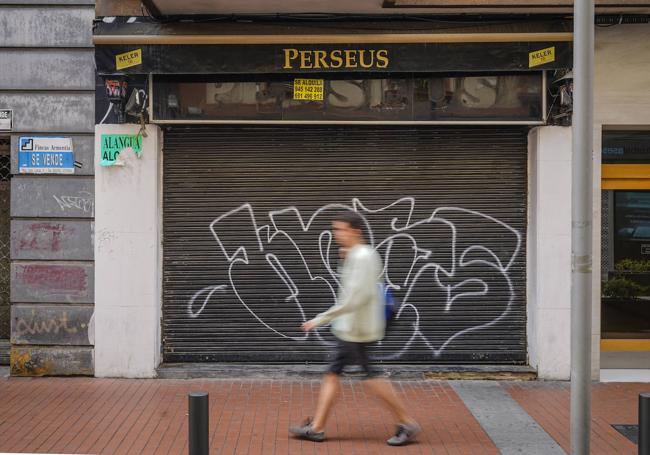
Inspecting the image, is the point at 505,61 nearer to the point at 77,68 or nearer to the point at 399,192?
the point at 399,192

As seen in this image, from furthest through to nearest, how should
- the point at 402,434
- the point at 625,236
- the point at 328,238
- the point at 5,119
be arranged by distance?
1. the point at 625,236
2. the point at 328,238
3. the point at 5,119
4. the point at 402,434

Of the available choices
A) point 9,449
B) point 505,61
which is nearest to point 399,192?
point 505,61

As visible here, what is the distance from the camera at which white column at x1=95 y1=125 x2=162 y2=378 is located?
29.6 ft

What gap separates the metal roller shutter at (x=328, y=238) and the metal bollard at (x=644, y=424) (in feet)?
13.3

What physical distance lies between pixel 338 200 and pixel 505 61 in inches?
99.6

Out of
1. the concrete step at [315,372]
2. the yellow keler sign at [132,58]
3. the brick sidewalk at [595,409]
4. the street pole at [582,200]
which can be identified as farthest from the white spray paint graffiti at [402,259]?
the street pole at [582,200]

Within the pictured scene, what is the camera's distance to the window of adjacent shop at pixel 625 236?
9.52m

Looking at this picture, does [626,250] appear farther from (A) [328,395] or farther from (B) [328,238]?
(A) [328,395]

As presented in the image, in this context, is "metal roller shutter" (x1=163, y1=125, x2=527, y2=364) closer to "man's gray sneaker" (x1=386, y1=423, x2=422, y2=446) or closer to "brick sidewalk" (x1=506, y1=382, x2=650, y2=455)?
"brick sidewalk" (x1=506, y1=382, x2=650, y2=455)

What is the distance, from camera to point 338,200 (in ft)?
30.5

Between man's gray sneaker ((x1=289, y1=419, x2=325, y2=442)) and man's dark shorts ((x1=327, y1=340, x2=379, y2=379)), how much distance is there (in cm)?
59

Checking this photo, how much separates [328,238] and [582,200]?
4.18 metres

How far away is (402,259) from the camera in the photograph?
929cm

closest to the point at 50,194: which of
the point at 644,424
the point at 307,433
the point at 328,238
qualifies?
the point at 328,238
